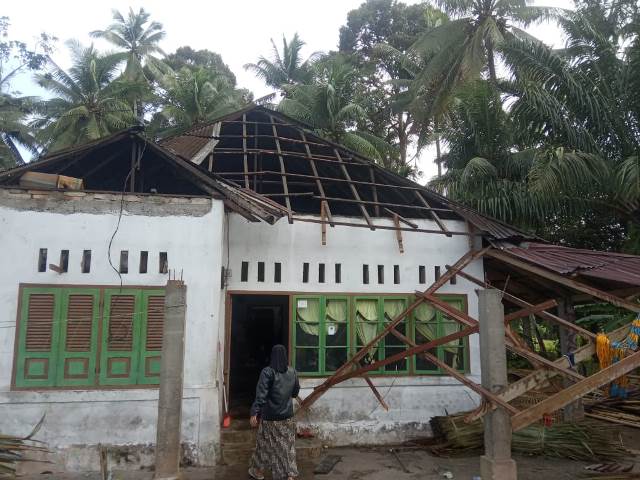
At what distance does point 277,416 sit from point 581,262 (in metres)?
5.00

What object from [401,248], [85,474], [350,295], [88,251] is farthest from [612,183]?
[85,474]

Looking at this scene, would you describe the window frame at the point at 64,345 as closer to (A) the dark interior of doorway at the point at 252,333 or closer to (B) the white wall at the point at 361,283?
(B) the white wall at the point at 361,283

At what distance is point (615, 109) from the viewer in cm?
1229

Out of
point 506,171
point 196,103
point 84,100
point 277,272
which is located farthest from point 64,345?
point 84,100

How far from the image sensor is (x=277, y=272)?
8227mm

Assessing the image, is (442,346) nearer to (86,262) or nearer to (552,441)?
(552,441)

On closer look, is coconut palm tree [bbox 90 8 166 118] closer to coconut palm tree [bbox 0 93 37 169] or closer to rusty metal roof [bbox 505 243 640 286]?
coconut palm tree [bbox 0 93 37 169]

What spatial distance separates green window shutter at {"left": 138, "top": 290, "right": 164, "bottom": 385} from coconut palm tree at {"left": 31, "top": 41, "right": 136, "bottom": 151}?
17.3 m

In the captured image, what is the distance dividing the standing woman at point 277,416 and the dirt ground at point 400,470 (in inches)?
25.0

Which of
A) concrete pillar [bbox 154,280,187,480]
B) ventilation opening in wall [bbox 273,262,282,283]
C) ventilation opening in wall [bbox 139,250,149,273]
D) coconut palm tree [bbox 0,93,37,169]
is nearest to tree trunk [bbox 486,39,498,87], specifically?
ventilation opening in wall [bbox 273,262,282,283]

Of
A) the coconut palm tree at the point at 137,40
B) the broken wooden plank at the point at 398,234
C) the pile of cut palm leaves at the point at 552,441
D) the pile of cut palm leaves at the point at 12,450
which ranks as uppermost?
the coconut palm tree at the point at 137,40

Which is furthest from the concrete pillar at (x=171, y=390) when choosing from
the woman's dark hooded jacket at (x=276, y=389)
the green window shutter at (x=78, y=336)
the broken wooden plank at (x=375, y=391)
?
the broken wooden plank at (x=375, y=391)

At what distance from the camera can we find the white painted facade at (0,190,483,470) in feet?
21.3

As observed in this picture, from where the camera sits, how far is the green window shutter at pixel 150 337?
6.76 m
